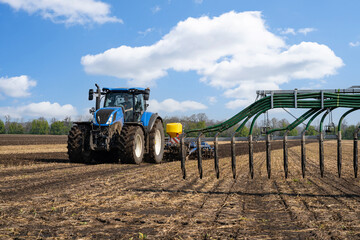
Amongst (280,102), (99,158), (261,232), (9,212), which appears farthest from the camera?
(99,158)

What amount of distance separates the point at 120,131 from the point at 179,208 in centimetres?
822

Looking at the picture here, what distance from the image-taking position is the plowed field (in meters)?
4.40

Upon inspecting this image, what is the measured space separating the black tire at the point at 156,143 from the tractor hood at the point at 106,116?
174cm

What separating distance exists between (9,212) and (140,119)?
9.44m

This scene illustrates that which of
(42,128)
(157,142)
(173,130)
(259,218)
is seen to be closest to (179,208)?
(259,218)

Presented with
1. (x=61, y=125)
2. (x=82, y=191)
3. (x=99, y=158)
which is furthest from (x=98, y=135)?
(x=61, y=125)

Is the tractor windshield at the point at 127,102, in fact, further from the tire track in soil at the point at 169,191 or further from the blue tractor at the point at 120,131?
the tire track in soil at the point at 169,191

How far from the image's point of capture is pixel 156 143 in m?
15.5

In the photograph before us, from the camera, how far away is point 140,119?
1481cm

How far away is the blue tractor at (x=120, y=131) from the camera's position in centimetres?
1309

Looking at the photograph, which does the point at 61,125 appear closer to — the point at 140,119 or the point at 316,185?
the point at 140,119

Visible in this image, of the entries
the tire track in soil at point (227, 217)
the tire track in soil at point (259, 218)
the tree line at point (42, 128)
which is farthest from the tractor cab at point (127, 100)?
the tree line at point (42, 128)

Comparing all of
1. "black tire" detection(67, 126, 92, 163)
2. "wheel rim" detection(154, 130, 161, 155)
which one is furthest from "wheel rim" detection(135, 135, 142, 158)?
"black tire" detection(67, 126, 92, 163)

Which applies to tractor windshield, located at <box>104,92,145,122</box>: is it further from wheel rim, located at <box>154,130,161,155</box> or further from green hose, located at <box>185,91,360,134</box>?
green hose, located at <box>185,91,360,134</box>
